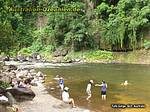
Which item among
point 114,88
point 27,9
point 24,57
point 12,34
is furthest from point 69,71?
point 27,9

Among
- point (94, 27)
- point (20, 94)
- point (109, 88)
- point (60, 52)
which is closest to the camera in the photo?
point (20, 94)

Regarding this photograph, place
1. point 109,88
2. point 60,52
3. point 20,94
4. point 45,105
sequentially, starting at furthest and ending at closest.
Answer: point 60,52, point 109,88, point 20,94, point 45,105

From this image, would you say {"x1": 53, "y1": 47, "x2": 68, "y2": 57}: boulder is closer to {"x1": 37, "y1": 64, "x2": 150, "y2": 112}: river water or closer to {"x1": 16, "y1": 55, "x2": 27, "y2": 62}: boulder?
{"x1": 16, "y1": 55, "x2": 27, "y2": 62}: boulder

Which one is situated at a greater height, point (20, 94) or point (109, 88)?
point (20, 94)

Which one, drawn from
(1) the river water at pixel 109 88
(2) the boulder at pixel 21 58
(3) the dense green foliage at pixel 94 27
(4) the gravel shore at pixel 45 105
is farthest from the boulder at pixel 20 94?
(2) the boulder at pixel 21 58

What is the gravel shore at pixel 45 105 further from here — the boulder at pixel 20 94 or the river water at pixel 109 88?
the river water at pixel 109 88

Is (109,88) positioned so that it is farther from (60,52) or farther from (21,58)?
(21,58)

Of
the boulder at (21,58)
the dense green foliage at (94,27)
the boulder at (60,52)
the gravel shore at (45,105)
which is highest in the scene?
the dense green foliage at (94,27)

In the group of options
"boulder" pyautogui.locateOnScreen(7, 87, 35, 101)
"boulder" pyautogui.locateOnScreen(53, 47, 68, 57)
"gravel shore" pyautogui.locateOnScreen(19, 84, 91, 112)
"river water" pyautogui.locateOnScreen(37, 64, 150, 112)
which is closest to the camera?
"gravel shore" pyautogui.locateOnScreen(19, 84, 91, 112)

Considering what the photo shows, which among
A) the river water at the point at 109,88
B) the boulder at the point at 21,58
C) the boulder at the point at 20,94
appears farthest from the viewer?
the boulder at the point at 21,58

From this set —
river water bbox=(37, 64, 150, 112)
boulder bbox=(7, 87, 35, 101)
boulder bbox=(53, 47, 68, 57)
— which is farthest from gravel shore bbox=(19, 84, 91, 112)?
boulder bbox=(53, 47, 68, 57)

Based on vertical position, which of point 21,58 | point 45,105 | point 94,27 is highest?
point 94,27

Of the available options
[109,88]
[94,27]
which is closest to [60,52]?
[94,27]

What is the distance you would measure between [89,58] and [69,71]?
47.5 feet
